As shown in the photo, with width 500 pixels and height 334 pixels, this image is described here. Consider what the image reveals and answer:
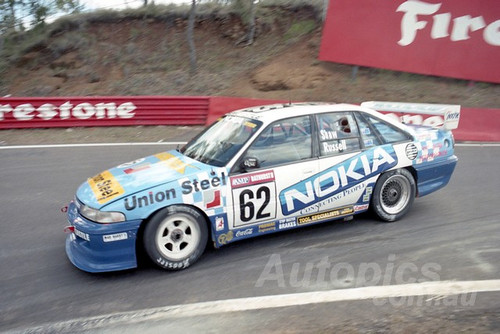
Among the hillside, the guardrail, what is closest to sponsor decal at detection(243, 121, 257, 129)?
the guardrail

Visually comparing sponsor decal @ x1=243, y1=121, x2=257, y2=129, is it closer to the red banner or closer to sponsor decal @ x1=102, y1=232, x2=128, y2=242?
sponsor decal @ x1=102, y1=232, x2=128, y2=242

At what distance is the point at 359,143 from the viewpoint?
5328 mm

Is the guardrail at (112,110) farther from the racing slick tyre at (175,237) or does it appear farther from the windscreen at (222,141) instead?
the racing slick tyre at (175,237)

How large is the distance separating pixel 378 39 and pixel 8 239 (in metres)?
13.3

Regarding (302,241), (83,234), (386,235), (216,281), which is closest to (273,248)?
(302,241)

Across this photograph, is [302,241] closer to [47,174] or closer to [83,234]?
[83,234]

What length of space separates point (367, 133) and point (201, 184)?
2195 millimetres

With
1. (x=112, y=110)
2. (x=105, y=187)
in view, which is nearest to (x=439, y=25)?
(x=112, y=110)

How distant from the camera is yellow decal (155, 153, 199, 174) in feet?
15.2

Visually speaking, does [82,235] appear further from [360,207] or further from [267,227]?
[360,207]

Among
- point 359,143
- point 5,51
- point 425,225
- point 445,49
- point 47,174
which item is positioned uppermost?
point 5,51

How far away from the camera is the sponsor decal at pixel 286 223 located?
4.84m

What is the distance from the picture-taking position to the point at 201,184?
4.43 m

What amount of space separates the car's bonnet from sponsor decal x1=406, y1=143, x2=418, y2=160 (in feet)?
8.37
